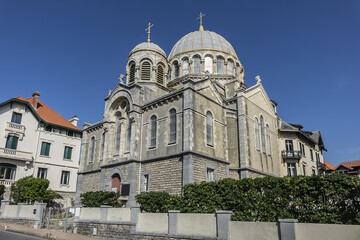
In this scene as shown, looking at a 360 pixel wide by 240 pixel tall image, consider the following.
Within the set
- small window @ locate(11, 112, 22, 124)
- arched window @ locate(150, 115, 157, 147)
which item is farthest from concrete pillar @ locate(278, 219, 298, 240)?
small window @ locate(11, 112, 22, 124)

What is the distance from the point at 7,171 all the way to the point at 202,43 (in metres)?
24.7

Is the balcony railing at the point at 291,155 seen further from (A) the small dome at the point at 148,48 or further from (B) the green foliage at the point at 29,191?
(B) the green foliage at the point at 29,191

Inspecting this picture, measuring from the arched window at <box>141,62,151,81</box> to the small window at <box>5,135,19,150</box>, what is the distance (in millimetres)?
15552

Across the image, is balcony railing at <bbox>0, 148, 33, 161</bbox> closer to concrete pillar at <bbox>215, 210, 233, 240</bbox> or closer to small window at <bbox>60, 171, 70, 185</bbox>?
small window at <bbox>60, 171, 70, 185</bbox>

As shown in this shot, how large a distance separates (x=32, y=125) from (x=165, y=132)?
747 inches

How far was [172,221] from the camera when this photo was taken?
13.8 meters

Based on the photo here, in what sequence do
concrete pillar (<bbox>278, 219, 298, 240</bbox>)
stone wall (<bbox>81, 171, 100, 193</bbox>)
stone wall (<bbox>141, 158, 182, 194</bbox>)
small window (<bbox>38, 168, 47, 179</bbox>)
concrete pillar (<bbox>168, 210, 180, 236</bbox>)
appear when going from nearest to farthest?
concrete pillar (<bbox>278, 219, 298, 240</bbox>) → concrete pillar (<bbox>168, 210, 180, 236</bbox>) → stone wall (<bbox>141, 158, 182, 194</bbox>) → stone wall (<bbox>81, 171, 100, 193</bbox>) → small window (<bbox>38, 168, 47, 179</bbox>)

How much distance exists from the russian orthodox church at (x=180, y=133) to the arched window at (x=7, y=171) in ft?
23.2

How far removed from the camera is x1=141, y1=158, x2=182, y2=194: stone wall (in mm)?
19064

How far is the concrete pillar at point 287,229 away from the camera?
10.2 metres

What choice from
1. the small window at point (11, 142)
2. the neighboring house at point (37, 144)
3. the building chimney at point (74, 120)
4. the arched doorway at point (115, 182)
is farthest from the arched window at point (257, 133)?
the building chimney at point (74, 120)

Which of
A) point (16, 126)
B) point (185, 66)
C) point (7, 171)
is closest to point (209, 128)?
point (185, 66)

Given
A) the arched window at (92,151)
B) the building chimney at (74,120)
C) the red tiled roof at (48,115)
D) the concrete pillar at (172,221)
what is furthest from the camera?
the building chimney at (74,120)

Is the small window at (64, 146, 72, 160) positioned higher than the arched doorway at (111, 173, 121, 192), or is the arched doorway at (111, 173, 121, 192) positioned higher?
the small window at (64, 146, 72, 160)
